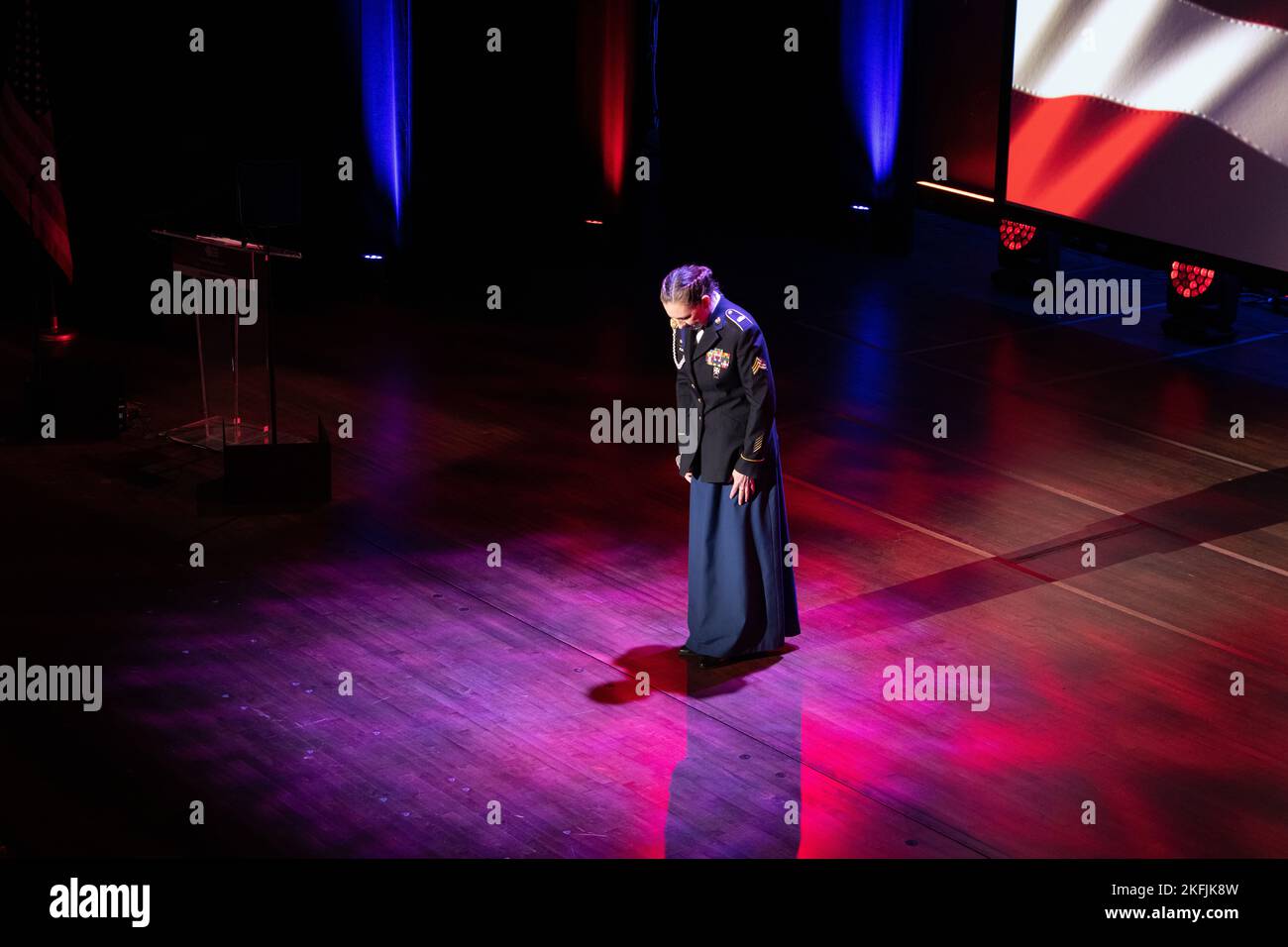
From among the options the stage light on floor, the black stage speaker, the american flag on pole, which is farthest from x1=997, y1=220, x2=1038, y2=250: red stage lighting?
the american flag on pole

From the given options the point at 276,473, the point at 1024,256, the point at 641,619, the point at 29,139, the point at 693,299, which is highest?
the point at 29,139

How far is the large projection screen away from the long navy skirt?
4736 millimetres

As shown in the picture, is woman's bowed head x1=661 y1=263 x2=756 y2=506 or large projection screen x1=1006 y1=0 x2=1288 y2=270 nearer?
woman's bowed head x1=661 y1=263 x2=756 y2=506

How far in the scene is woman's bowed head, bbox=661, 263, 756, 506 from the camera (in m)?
5.75

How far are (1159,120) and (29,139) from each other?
6.78 metres

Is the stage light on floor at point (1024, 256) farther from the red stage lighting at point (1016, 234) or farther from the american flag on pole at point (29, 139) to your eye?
the american flag on pole at point (29, 139)

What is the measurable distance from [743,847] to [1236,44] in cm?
638

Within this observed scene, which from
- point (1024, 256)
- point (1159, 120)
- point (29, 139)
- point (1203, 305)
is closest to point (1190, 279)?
point (1203, 305)

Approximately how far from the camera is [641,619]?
6605 millimetres

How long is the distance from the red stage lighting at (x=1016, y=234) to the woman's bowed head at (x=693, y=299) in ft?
20.4

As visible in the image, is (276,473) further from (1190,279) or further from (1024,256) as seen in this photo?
(1024,256)

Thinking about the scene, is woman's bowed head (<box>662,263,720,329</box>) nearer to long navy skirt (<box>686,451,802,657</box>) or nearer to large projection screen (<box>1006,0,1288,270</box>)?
long navy skirt (<box>686,451,802,657</box>)

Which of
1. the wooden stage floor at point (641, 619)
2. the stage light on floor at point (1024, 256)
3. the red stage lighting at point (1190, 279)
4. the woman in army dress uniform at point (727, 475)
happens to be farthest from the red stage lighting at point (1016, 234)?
the woman in army dress uniform at point (727, 475)
